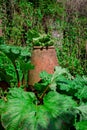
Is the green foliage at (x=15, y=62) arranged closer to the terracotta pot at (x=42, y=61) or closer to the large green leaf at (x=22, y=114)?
the terracotta pot at (x=42, y=61)

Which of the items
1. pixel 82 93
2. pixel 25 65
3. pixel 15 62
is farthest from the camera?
pixel 15 62

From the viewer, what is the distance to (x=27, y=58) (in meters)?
4.75

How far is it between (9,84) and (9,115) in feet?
4.03

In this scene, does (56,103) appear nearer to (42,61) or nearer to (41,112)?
(41,112)

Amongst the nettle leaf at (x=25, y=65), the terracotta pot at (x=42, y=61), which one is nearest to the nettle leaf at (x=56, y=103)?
the nettle leaf at (x=25, y=65)

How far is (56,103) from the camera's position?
3.27m

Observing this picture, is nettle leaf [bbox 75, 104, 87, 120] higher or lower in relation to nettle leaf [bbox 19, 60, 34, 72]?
lower

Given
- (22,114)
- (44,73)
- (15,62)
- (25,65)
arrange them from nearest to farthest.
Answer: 1. (22,114)
2. (25,65)
3. (44,73)
4. (15,62)

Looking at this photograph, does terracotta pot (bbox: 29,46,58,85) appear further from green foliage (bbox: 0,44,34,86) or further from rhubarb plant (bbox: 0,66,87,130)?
rhubarb plant (bbox: 0,66,87,130)

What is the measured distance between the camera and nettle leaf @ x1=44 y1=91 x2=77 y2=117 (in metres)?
3.16

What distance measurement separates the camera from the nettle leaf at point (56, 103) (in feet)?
10.4

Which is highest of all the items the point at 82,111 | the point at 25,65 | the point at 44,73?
the point at 25,65

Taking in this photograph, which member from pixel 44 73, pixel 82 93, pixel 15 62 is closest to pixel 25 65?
pixel 44 73

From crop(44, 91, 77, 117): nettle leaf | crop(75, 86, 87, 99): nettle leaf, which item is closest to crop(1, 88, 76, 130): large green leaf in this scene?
crop(44, 91, 77, 117): nettle leaf
